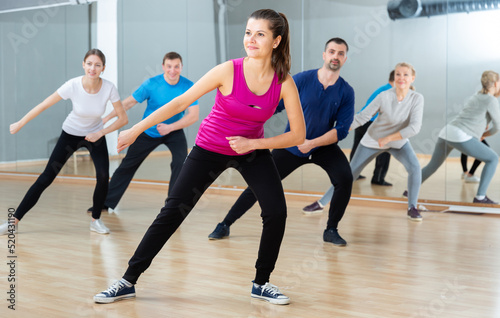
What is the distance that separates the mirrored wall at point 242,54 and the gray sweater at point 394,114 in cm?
67

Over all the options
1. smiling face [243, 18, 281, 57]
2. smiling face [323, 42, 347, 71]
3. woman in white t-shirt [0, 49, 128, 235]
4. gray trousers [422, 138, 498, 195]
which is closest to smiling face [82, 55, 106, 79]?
woman in white t-shirt [0, 49, 128, 235]

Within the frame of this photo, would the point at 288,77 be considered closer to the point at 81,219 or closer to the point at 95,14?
the point at 81,219

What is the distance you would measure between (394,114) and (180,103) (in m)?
3.11

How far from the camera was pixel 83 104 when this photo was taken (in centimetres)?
437

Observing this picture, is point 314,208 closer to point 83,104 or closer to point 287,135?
point 83,104

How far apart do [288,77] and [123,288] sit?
1163 millimetres

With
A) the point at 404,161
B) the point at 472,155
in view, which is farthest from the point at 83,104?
the point at 472,155

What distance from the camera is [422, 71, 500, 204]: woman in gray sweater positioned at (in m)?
5.66

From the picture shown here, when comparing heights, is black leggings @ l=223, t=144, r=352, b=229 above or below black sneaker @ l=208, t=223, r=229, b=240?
above

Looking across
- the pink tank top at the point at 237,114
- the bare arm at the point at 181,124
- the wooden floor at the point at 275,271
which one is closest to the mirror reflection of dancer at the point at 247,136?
the pink tank top at the point at 237,114

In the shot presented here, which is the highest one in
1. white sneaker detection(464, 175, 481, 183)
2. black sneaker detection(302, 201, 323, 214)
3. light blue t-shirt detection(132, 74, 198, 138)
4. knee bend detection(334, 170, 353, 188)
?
light blue t-shirt detection(132, 74, 198, 138)

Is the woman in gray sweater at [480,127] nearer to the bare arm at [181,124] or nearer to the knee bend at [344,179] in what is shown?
the knee bend at [344,179]

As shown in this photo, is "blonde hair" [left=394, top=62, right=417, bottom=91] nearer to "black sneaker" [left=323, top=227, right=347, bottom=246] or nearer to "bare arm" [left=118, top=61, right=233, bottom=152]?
"black sneaker" [left=323, top=227, right=347, bottom=246]

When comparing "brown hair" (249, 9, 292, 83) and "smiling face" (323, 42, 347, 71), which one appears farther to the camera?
"smiling face" (323, 42, 347, 71)
